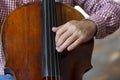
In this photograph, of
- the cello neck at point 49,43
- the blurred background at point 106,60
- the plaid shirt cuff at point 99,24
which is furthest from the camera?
the blurred background at point 106,60

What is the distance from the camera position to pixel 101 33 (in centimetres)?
99

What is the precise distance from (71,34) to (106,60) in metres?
0.67

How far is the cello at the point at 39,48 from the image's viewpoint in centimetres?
86

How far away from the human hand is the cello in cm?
2

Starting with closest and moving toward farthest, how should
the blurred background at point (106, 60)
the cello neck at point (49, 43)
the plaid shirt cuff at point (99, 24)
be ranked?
1. the cello neck at point (49, 43)
2. the plaid shirt cuff at point (99, 24)
3. the blurred background at point (106, 60)

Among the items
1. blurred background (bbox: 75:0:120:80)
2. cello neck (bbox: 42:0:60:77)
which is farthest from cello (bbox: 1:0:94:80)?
blurred background (bbox: 75:0:120:80)

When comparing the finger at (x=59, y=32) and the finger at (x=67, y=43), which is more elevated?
the finger at (x=59, y=32)

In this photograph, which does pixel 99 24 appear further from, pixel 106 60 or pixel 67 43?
pixel 106 60

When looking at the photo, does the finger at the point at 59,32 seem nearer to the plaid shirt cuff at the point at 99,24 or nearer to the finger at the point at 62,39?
the finger at the point at 62,39

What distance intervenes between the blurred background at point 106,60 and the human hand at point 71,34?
586 millimetres

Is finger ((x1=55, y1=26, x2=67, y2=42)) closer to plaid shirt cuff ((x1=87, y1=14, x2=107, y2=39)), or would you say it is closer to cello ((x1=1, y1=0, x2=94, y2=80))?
cello ((x1=1, y1=0, x2=94, y2=80))

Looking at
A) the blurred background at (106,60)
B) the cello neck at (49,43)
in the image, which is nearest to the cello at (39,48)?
the cello neck at (49,43)

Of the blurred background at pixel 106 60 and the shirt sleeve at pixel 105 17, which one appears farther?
the blurred background at pixel 106 60

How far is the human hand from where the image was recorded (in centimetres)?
88
